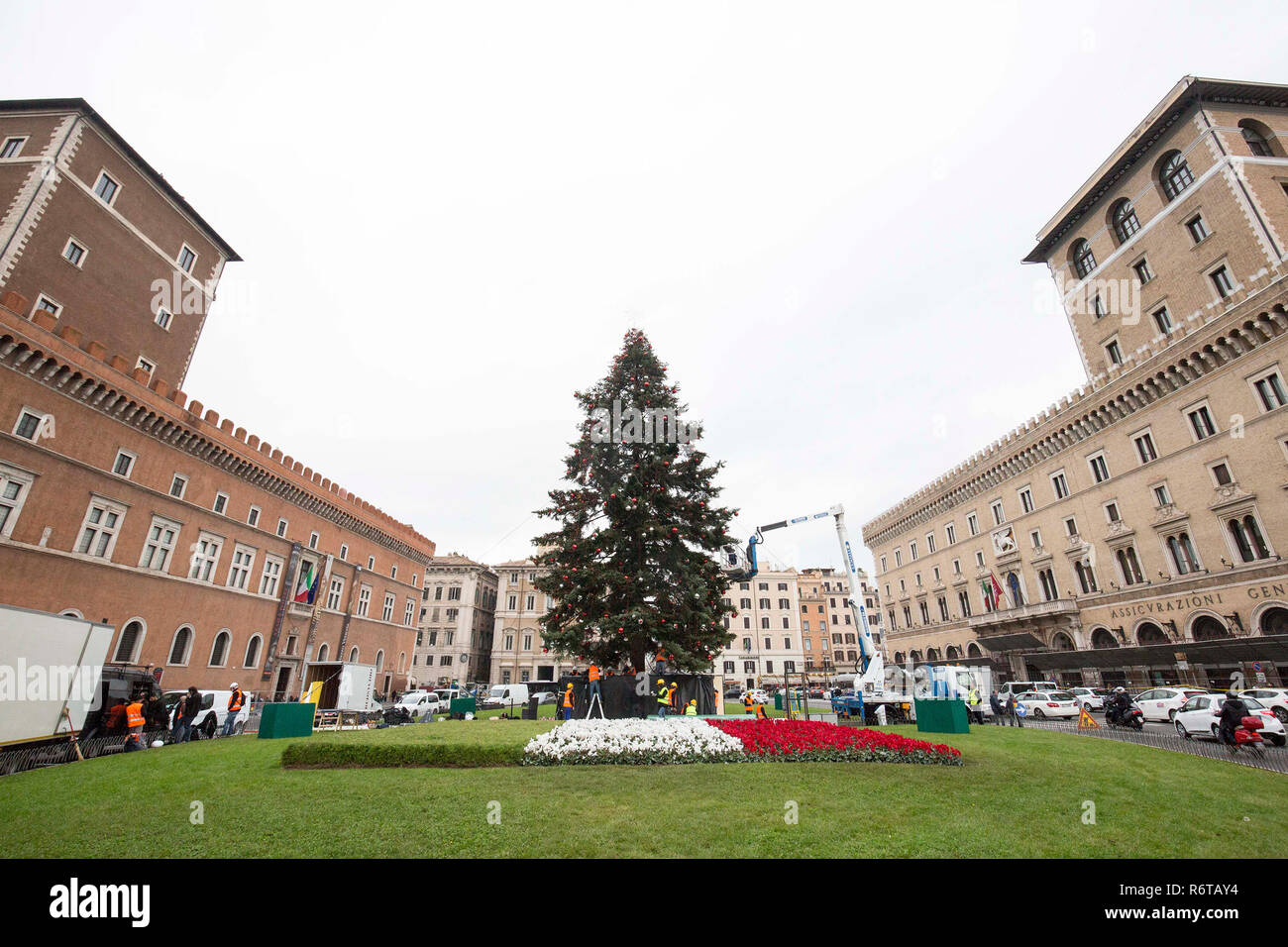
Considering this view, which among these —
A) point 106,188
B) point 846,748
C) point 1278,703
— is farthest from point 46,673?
point 1278,703

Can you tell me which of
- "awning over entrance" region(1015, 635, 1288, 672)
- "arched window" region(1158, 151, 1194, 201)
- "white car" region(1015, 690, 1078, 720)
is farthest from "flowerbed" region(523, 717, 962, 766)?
"arched window" region(1158, 151, 1194, 201)

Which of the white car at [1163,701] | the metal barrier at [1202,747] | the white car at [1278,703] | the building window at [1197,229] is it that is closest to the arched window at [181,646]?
the metal barrier at [1202,747]

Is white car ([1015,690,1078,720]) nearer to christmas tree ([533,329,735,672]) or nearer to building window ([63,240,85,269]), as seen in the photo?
christmas tree ([533,329,735,672])

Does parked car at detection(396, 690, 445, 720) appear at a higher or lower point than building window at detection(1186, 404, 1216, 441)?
lower

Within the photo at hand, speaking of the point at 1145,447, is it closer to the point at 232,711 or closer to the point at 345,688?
the point at 345,688

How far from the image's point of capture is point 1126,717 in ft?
67.2

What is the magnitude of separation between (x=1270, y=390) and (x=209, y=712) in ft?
163

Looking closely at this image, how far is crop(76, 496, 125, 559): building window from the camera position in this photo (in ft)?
82.0

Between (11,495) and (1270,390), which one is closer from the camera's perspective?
(11,495)

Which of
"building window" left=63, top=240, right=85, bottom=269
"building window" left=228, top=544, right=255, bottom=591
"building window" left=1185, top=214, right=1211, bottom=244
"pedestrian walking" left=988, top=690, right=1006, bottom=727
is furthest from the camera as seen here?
"building window" left=1185, top=214, right=1211, bottom=244

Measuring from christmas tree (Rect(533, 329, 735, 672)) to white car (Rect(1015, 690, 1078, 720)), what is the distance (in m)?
15.0

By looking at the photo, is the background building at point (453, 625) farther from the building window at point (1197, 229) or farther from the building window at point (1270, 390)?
the building window at point (1197, 229)
